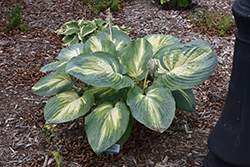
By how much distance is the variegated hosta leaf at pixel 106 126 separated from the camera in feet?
6.63

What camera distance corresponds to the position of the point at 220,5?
182 inches

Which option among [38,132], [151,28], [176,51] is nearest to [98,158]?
[38,132]

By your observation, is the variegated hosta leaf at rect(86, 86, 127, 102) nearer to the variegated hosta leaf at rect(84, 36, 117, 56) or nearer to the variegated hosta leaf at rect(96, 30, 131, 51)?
the variegated hosta leaf at rect(84, 36, 117, 56)

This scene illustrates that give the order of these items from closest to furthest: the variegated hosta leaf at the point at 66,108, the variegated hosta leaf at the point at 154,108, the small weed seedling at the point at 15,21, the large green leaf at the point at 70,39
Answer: the variegated hosta leaf at the point at 154,108
the variegated hosta leaf at the point at 66,108
the large green leaf at the point at 70,39
the small weed seedling at the point at 15,21

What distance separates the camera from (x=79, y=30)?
401 centimetres

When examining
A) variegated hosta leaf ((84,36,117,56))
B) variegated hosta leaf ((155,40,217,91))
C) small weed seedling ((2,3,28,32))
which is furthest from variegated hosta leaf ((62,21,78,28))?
variegated hosta leaf ((155,40,217,91))

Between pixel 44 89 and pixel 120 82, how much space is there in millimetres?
794

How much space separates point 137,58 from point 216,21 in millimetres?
2355

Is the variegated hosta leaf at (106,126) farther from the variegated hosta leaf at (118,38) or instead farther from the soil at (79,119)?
the variegated hosta leaf at (118,38)

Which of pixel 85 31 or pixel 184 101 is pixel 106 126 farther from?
pixel 85 31

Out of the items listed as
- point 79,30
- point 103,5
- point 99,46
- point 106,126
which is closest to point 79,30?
point 79,30

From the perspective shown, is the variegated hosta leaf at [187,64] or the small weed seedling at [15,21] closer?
the variegated hosta leaf at [187,64]

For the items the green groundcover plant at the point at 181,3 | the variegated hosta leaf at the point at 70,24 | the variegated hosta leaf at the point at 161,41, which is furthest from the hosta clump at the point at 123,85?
the green groundcover plant at the point at 181,3

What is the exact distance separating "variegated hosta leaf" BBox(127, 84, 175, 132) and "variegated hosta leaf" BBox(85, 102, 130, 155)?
13cm
